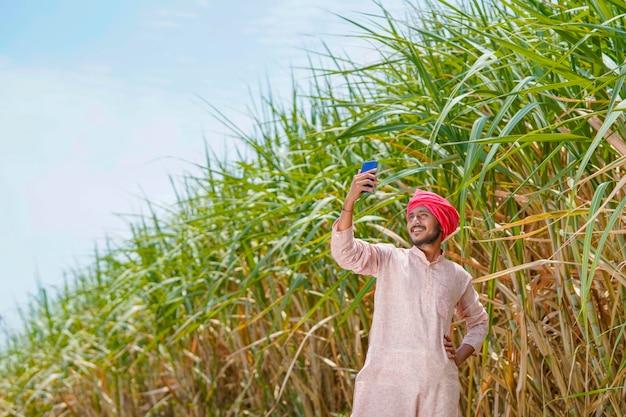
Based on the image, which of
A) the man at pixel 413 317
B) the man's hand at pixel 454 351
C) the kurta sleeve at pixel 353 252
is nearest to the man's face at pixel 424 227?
the man at pixel 413 317

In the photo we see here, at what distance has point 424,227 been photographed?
7.02 feet

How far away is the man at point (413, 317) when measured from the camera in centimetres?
211

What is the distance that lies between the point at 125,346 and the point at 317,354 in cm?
183

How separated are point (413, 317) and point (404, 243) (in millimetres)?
648

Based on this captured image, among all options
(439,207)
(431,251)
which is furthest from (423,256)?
(439,207)

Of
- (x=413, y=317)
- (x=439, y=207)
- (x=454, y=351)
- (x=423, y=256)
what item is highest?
(x=439, y=207)

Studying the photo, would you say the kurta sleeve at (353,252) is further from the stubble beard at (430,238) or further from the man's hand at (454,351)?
the man's hand at (454,351)

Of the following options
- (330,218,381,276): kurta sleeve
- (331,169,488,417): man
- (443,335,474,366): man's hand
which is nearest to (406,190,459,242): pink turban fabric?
(331,169,488,417): man

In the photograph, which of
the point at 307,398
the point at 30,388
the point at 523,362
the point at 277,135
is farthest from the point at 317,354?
the point at 30,388

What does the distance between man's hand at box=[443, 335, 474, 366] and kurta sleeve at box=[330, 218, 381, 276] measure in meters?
0.25

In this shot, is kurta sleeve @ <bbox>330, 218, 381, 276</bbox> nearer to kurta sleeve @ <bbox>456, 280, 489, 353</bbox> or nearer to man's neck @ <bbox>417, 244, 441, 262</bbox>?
man's neck @ <bbox>417, 244, 441, 262</bbox>

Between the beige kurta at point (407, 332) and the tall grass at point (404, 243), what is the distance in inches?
5.2

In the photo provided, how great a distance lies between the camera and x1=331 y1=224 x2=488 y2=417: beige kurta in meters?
2.10

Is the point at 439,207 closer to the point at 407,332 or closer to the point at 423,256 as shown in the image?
the point at 423,256
